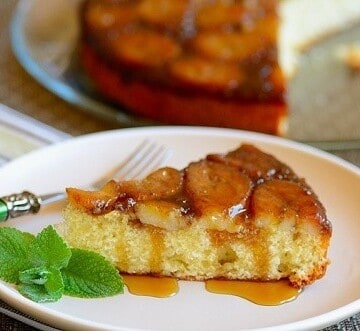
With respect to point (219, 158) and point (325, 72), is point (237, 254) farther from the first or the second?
point (325, 72)

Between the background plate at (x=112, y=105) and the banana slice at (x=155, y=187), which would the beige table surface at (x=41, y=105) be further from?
the banana slice at (x=155, y=187)

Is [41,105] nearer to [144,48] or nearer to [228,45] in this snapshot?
[144,48]

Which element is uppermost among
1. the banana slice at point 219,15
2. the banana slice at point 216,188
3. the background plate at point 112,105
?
the banana slice at point 216,188

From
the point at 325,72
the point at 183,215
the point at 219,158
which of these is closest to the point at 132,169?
the point at 219,158

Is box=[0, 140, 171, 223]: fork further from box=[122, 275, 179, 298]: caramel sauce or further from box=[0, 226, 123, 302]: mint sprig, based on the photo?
box=[122, 275, 179, 298]: caramel sauce

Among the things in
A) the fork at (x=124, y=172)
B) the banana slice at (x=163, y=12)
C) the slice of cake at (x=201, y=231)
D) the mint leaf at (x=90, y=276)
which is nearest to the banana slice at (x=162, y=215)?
the slice of cake at (x=201, y=231)

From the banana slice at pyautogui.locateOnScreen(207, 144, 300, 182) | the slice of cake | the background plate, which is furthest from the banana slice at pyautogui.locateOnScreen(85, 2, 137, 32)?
the slice of cake

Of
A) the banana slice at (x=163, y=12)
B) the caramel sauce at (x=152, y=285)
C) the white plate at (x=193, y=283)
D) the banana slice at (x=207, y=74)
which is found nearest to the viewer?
the white plate at (x=193, y=283)
